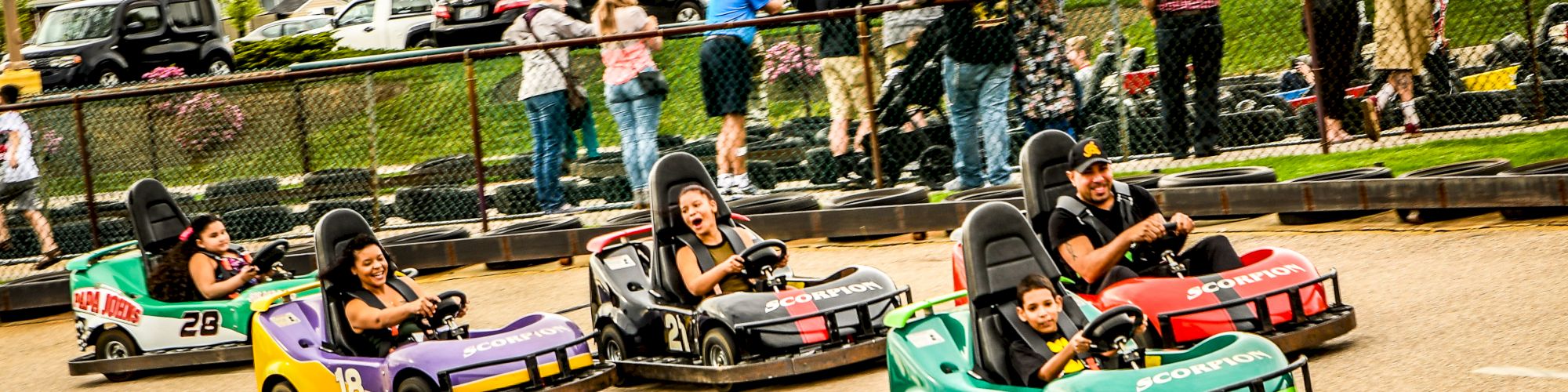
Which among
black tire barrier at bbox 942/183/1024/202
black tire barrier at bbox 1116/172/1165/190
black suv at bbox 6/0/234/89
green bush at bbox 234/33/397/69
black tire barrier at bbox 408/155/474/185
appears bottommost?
black tire barrier at bbox 1116/172/1165/190

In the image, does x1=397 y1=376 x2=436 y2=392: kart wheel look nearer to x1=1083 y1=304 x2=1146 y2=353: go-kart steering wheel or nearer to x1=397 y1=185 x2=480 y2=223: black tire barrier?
x1=1083 y1=304 x2=1146 y2=353: go-kart steering wheel

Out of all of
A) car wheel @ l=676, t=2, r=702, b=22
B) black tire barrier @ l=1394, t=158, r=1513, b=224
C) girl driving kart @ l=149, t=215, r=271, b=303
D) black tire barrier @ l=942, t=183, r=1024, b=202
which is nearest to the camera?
black tire barrier @ l=1394, t=158, r=1513, b=224

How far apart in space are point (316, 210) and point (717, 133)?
346cm

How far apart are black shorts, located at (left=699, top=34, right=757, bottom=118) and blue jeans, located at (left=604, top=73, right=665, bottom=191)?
0.40m

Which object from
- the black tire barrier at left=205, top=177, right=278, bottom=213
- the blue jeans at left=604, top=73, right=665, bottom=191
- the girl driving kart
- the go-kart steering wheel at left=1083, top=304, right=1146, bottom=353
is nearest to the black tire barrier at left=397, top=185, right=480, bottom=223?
the black tire barrier at left=205, top=177, right=278, bottom=213

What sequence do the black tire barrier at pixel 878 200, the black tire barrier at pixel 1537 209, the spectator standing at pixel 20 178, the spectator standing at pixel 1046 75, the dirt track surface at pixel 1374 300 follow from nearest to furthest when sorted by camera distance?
the dirt track surface at pixel 1374 300 → the black tire barrier at pixel 1537 209 → the black tire barrier at pixel 878 200 → the spectator standing at pixel 1046 75 → the spectator standing at pixel 20 178

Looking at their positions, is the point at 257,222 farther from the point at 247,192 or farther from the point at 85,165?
the point at 85,165

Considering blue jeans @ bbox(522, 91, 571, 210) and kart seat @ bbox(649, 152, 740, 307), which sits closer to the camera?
kart seat @ bbox(649, 152, 740, 307)

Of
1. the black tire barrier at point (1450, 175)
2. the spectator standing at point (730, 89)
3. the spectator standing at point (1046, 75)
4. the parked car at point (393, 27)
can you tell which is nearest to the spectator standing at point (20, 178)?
the spectator standing at point (730, 89)

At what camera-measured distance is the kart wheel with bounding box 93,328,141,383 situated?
32.3 ft

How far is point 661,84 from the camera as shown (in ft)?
39.7

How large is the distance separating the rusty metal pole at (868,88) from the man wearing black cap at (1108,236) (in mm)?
4839

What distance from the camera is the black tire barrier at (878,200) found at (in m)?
11.2

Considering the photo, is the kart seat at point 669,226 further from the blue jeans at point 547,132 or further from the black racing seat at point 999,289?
the blue jeans at point 547,132
